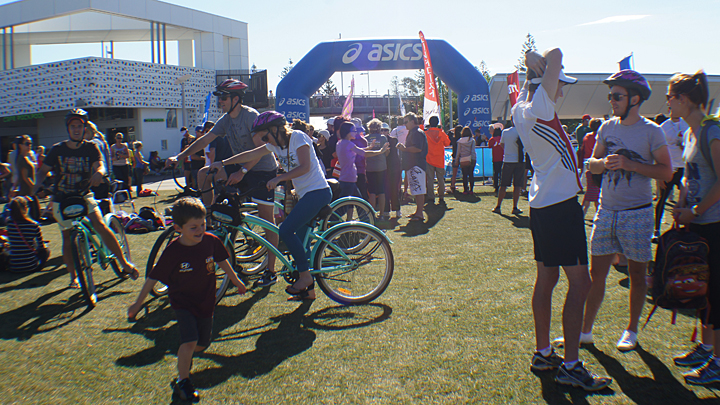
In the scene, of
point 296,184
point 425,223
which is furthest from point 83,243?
point 425,223

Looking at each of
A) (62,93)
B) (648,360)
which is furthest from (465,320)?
(62,93)

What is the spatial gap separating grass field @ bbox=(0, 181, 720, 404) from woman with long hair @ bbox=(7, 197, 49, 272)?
760 mm

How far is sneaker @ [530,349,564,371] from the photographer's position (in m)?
2.93

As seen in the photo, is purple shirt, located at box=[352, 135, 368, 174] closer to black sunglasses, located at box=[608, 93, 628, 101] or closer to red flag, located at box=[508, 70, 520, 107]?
black sunglasses, located at box=[608, 93, 628, 101]

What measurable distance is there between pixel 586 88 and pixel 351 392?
25.9m

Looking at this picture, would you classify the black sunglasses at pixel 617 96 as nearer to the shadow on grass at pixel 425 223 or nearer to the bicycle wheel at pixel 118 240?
the shadow on grass at pixel 425 223

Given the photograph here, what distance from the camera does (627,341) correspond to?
10.5 ft

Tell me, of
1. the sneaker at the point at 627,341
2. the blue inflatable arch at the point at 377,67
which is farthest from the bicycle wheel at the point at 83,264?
the blue inflatable arch at the point at 377,67

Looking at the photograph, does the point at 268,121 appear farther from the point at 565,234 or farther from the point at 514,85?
the point at 514,85

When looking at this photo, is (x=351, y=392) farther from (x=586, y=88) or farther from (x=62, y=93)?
(x=62, y=93)

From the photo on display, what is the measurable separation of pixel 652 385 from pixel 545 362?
0.60m

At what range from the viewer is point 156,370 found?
10.6ft

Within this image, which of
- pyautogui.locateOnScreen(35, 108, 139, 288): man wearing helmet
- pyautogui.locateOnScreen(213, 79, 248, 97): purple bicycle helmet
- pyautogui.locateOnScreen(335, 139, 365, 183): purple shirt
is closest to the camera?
pyautogui.locateOnScreen(35, 108, 139, 288): man wearing helmet

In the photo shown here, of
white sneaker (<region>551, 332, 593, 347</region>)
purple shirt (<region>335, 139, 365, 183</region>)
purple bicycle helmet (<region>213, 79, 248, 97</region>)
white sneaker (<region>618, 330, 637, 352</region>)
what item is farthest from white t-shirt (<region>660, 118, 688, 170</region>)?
purple bicycle helmet (<region>213, 79, 248, 97</region>)
